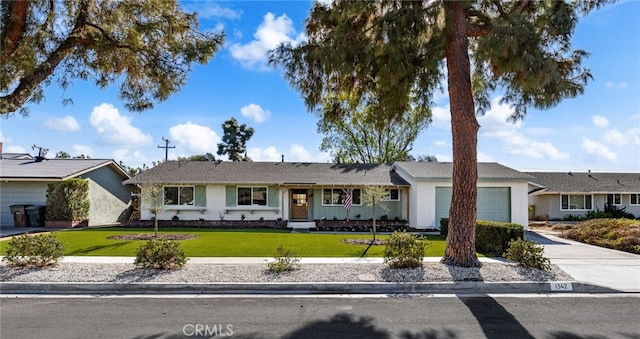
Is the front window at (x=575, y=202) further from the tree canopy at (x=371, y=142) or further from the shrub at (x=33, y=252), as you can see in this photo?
the shrub at (x=33, y=252)

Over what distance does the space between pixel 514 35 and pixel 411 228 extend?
14075mm

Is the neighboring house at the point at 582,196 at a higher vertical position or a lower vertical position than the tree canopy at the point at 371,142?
lower

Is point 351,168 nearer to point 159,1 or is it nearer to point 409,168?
point 409,168

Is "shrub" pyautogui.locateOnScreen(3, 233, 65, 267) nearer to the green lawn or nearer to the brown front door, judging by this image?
the green lawn

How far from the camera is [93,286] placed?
7.47 metres

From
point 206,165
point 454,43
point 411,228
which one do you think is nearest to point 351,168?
point 411,228

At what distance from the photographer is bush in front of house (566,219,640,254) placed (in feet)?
44.7

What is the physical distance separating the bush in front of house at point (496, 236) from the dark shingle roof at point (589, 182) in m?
16.6

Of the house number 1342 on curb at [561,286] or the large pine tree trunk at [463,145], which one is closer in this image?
the house number 1342 on curb at [561,286]

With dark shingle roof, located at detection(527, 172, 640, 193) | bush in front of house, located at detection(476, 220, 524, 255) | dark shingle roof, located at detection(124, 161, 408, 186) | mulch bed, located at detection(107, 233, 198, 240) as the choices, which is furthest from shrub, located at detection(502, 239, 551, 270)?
dark shingle roof, located at detection(527, 172, 640, 193)

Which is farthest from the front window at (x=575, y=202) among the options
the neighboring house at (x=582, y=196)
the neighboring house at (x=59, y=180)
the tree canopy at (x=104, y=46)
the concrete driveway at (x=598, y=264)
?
the neighboring house at (x=59, y=180)

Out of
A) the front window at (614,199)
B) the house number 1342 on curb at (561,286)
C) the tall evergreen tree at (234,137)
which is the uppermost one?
the tall evergreen tree at (234,137)

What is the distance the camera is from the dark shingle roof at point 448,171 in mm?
20453

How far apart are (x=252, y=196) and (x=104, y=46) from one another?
14318 millimetres
